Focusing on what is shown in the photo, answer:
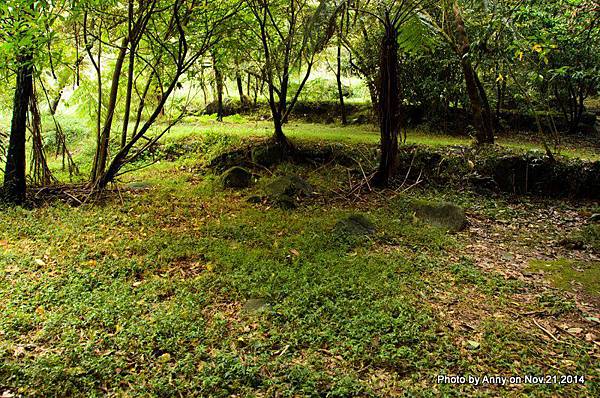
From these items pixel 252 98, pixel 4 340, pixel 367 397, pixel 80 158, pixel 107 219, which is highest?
pixel 252 98

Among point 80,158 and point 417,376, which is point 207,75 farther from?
point 417,376

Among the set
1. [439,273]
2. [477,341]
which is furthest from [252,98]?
[477,341]

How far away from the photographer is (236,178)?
711cm

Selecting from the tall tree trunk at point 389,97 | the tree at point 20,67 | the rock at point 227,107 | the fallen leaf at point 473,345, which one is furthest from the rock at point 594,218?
the rock at point 227,107

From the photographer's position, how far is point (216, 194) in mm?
6707

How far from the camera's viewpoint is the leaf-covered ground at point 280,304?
2836 millimetres

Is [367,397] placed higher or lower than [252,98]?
A: lower

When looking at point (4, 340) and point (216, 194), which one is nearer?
point (4, 340)

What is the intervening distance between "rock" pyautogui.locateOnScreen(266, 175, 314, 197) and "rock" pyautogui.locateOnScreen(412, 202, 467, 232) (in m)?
1.74

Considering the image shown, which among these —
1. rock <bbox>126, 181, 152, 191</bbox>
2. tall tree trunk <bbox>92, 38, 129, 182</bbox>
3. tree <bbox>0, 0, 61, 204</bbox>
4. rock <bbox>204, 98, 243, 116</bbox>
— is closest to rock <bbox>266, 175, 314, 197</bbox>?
rock <bbox>126, 181, 152, 191</bbox>

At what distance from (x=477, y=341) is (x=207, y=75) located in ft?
26.8

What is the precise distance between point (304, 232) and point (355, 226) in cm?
65

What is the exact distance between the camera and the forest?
9.67ft

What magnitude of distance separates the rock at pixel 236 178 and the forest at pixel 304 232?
5 centimetres
